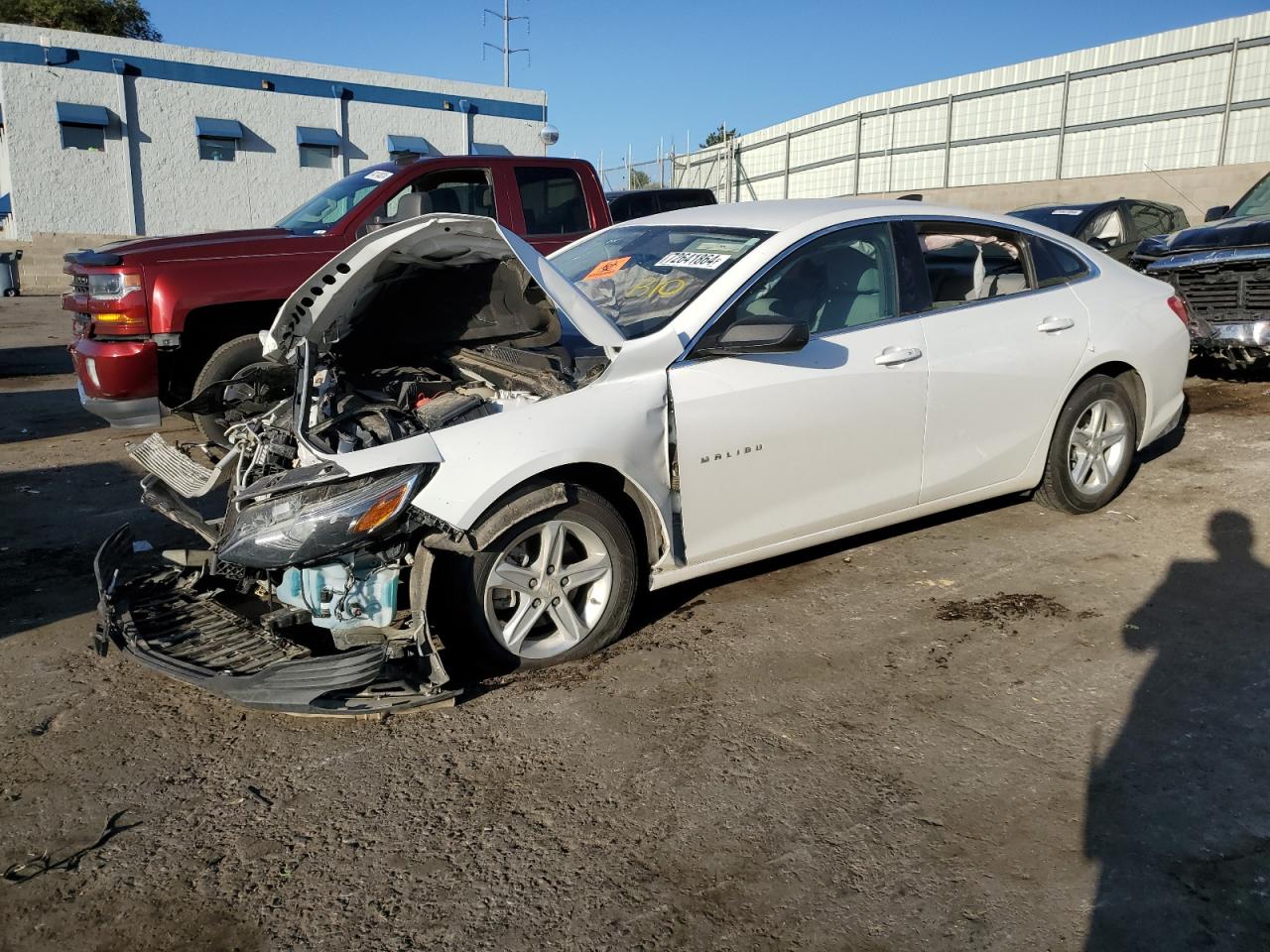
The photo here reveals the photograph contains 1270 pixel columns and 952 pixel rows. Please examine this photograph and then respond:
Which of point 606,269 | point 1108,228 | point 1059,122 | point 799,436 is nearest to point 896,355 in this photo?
point 799,436

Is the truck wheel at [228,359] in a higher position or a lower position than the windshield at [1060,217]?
lower

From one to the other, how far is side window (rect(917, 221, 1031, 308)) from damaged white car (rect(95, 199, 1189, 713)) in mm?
15

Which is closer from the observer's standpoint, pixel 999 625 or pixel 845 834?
pixel 845 834

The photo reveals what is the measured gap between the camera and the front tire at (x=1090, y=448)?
213 inches

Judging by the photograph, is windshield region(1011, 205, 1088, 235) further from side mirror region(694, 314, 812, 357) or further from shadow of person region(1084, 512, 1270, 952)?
side mirror region(694, 314, 812, 357)

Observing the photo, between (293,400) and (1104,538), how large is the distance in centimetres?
414

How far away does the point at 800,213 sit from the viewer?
4.72m

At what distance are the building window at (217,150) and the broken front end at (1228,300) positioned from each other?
23306mm

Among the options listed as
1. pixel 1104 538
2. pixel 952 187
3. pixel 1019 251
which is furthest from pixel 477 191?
pixel 952 187

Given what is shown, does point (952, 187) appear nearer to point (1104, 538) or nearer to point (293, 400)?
point (1104, 538)

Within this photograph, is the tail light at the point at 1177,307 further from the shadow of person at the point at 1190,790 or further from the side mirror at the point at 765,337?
the side mirror at the point at 765,337

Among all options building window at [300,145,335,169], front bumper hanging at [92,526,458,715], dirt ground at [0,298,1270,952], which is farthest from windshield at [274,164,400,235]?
building window at [300,145,335,169]

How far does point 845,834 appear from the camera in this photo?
116 inches

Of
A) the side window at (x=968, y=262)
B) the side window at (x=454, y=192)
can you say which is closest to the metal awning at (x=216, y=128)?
the side window at (x=454, y=192)
